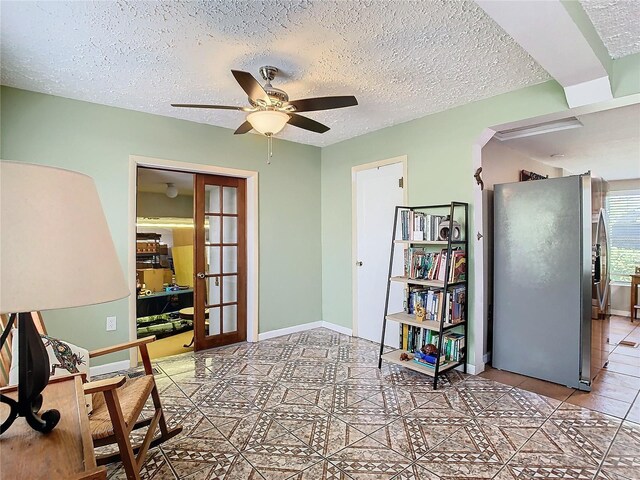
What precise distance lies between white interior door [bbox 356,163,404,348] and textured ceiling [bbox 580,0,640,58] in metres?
1.96

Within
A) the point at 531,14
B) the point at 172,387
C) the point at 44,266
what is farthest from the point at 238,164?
the point at 44,266

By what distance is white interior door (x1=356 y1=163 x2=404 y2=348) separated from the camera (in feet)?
12.9

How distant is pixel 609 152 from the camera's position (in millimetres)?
4551

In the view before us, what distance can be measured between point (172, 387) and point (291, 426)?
4.03 ft

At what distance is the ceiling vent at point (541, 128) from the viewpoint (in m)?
3.32

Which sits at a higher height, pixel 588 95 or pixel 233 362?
pixel 588 95

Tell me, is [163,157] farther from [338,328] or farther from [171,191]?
[338,328]

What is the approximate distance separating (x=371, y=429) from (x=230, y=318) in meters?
2.39

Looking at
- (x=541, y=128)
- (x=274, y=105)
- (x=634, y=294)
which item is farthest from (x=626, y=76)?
(x=634, y=294)

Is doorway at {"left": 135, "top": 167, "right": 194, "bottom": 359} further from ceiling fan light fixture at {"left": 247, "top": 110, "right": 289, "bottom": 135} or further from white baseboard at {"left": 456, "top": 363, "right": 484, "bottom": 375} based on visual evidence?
white baseboard at {"left": 456, "top": 363, "right": 484, "bottom": 375}

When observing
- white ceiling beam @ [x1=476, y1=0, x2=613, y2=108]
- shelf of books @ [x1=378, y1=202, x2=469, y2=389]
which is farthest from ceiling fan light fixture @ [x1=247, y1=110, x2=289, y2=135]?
shelf of books @ [x1=378, y1=202, x2=469, y2=389]

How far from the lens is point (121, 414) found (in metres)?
1.55

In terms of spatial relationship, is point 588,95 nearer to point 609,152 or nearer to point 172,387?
point 609,152

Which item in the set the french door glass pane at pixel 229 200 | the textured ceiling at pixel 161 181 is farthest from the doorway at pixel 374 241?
the textured ceiling at pixel 161 181
